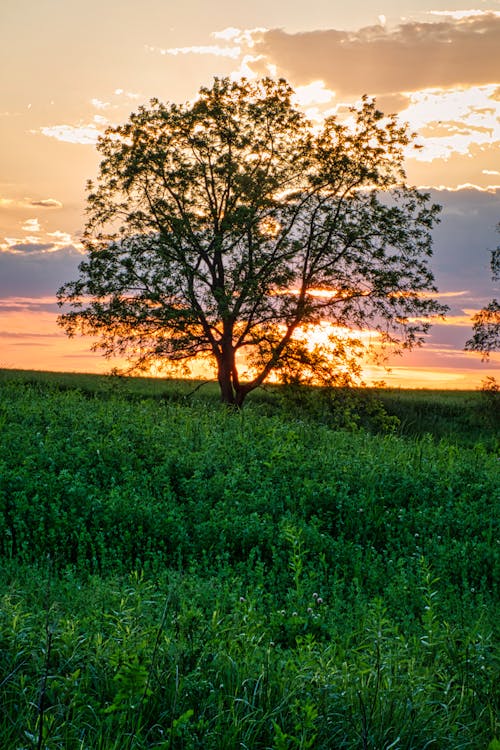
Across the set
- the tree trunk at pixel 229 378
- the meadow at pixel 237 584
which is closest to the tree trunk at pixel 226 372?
the tree trunk at pixel 229 378

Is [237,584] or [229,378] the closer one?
[237,584]

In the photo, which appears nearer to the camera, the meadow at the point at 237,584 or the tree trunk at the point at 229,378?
the meadow at the point at 237,584

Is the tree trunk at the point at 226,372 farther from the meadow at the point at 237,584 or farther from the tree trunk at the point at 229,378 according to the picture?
the meadow at the point at 237,584

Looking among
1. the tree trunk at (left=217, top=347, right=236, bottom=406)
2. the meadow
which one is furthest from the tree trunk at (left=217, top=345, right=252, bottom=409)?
the meadow

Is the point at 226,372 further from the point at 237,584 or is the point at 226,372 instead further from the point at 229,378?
the point at 237,584

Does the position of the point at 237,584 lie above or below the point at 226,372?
below

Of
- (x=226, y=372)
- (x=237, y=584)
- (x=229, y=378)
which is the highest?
(x=226, y=372)

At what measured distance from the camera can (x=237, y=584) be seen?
8.58 meters

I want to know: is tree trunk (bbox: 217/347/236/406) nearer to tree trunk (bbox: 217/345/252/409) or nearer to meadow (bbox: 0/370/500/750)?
tree trunk (bbox: 217/345/252/409)

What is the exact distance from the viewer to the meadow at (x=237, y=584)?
4.60 m

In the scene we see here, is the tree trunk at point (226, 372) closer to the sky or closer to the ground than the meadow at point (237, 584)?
closer to the sky

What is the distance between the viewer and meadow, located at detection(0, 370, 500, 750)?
4.60 meters

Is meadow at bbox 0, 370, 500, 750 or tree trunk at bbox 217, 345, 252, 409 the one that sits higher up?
tree trunk at bbox 217, 345, 252, 409

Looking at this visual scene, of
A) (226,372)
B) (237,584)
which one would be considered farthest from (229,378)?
(237,584)
